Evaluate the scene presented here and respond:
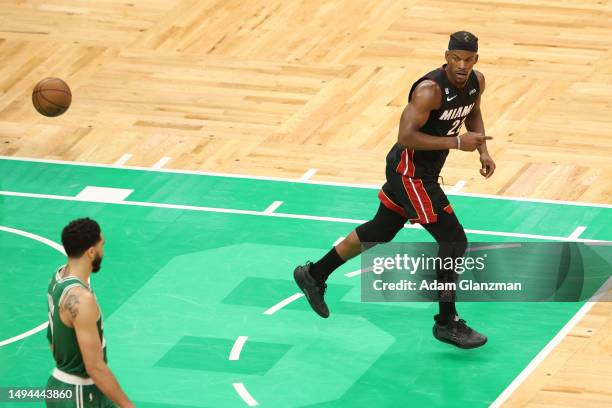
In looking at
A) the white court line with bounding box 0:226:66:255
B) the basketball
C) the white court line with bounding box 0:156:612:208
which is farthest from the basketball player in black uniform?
the basketball

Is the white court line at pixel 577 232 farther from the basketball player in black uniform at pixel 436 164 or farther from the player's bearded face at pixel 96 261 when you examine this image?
the player's bearded face at pixel 96 261

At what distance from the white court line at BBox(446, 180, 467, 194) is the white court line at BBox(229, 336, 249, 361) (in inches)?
152

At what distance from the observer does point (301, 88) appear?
64.7ft

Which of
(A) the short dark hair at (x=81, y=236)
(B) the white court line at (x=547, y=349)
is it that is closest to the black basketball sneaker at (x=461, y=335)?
(B) the white court line at (x=547, y=349)

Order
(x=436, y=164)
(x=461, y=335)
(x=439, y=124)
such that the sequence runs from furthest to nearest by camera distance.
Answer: (x=461, y=335) < (x=436, y=164) < (x=439, y=124)

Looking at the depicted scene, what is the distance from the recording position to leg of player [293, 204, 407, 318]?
45.5 ft

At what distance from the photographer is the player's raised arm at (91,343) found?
10047 mm

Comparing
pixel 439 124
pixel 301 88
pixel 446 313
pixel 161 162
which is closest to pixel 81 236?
pixel 439 124

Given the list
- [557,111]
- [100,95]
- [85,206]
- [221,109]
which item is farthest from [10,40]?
[557,111]

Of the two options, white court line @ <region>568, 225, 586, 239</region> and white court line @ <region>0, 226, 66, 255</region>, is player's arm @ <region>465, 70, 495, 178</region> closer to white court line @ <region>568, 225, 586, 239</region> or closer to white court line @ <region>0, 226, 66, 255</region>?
white court line @ <region>568, 225, 586, 239</region>

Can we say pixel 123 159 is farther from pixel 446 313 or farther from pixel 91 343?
pixel 91 343

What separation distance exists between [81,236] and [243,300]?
4.57 metres

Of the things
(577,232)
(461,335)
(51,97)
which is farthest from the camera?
(51,97)

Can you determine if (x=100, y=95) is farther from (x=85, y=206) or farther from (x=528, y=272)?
(x=528, y=272)
